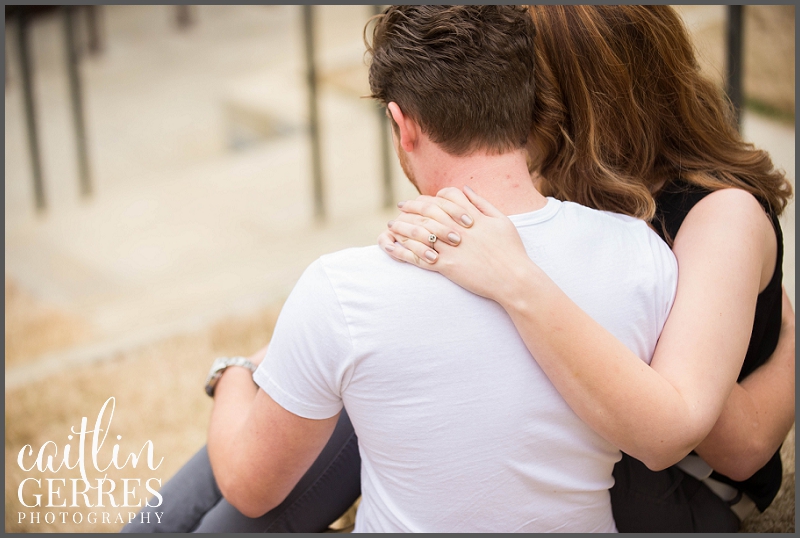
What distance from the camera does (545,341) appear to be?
1.07m

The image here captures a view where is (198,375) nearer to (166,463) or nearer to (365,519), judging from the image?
(166,463)

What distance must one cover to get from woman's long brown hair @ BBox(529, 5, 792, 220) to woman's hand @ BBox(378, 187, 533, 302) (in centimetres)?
30

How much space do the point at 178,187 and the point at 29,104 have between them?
1340 millimetres

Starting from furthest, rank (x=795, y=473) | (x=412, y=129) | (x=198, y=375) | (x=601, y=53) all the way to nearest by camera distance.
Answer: (x=198, y=375), (x=795, y=473), (x=601, y=53), (x=412, y=129)

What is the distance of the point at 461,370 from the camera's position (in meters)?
1.10

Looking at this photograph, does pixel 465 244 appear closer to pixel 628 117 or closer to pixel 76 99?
pixel 628 117

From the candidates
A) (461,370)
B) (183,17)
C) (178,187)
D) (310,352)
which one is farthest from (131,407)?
(183,17)

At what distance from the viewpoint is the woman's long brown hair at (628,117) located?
133cm

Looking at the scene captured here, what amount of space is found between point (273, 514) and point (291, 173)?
5425 millimetres

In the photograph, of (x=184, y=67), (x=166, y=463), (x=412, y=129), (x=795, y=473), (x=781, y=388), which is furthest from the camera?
(x=184, y=67)

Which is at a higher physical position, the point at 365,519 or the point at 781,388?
the point at 781,388

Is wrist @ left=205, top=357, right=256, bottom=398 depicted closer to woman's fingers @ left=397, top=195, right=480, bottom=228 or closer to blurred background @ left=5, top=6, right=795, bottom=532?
woman's fingers @ left=397, top=195, right=480, bottom=228

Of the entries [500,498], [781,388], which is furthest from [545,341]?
[781,388]

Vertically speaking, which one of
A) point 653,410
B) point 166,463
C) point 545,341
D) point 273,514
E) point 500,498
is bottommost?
point 166,463
